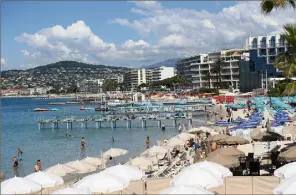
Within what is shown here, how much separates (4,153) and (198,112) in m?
46.3

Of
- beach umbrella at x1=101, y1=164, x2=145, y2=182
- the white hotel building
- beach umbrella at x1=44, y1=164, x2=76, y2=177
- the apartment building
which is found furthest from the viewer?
the white hotel building

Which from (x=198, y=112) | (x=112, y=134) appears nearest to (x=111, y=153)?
(x=112, y=134)

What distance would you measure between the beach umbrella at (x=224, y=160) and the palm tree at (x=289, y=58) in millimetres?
3494

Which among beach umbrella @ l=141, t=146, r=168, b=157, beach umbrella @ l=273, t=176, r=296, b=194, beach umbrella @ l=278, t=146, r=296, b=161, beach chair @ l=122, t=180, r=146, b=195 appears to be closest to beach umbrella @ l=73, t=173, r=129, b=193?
beach chair @ l=122, t=180, r=146, b=195

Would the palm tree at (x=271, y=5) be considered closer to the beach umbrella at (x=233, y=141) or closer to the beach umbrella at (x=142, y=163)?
the beach umbrella at (x=233, y=141)

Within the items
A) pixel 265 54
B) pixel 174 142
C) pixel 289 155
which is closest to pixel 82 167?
pixel 174 142

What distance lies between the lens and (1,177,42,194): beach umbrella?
43.4 feet

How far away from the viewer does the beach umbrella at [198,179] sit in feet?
42.3

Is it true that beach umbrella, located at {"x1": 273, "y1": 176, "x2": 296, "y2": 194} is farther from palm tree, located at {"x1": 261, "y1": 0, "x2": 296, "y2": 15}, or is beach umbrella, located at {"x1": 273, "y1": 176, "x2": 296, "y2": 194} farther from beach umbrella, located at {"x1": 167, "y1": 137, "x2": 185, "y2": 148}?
beach umbrella, located at {"x1": 167, "y1": 137, "x2": 185, "y2": 148}

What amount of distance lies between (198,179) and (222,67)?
13276cm

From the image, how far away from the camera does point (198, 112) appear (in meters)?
85.2

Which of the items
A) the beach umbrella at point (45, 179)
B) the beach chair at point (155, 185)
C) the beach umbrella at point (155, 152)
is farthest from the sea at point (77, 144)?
the beach chair at point (155, 185)

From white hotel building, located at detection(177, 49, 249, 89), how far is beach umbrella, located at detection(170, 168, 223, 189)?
119950 mm

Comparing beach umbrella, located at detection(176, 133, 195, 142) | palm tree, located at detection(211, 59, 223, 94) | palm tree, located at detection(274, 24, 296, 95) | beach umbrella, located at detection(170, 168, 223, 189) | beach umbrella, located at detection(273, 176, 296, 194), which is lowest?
beach umbrella, located at detection(176, 133, 195, 142)
